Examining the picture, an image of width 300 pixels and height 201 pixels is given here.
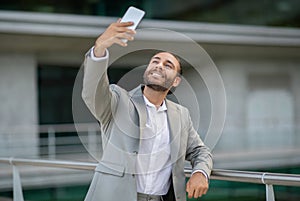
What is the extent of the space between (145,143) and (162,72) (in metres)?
0.30

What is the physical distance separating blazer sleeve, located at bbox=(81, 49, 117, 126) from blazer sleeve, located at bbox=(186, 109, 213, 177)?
436 mm

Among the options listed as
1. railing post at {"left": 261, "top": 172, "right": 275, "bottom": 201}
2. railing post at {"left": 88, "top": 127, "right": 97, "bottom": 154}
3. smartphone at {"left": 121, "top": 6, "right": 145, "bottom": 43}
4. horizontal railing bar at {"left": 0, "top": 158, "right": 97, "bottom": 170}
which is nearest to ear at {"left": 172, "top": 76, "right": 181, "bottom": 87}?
smartphone at {"left": 121, "top": 6, "right": 145, "bottom": 43}

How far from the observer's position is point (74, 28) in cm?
1184

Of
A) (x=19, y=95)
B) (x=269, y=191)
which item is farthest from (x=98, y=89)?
(x=19, y=95)

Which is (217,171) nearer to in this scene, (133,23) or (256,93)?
(133,23)

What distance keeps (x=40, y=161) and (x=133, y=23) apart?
1.90 metres

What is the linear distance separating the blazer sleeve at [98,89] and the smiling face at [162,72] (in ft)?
0.54

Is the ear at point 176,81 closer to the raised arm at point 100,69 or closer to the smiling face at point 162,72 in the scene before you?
the smiling face at point 162,72

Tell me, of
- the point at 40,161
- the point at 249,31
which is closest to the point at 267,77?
the point at 249,31

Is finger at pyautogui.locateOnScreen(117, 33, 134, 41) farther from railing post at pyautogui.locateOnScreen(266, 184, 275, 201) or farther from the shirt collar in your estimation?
railing post at pyautogui.locateOnScreen(266, 184, 275, 201)

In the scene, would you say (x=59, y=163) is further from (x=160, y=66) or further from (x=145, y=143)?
(x=160, y=66)

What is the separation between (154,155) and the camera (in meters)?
2.22

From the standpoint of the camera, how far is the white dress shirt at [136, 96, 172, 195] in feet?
7.25

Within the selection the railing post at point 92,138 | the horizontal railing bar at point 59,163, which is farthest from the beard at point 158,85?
the railing post at point 92,138
